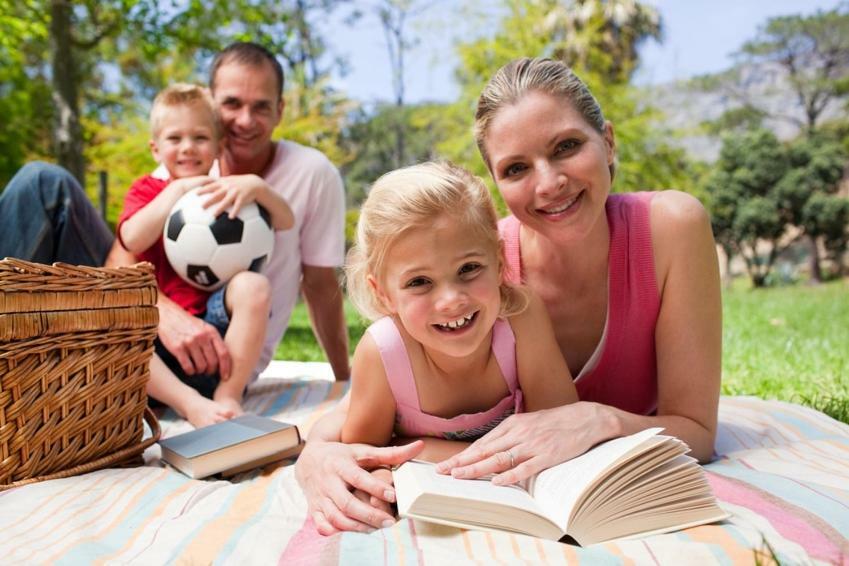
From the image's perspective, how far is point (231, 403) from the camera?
2.79 metres

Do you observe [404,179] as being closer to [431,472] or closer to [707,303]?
[431,472]

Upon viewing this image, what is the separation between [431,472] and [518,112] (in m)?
0.97

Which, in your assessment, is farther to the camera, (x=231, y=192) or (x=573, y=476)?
(x=231, y=192)

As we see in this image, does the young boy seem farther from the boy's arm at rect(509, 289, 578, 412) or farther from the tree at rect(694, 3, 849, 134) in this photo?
the tree at rect(694, 3, 849, 134)

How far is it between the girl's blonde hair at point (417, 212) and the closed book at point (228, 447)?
21.3 inches

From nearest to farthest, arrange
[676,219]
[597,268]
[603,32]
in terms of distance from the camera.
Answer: [676,219], [597,268], [603,32]

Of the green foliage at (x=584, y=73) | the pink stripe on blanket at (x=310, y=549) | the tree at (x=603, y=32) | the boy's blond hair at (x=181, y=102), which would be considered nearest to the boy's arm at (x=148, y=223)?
the boy's blond hair at (x=181, y=102)

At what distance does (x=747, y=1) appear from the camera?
42.2 metres

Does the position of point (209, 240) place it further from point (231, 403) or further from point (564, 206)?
point (564, 206)

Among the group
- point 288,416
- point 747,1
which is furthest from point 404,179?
point 747,1

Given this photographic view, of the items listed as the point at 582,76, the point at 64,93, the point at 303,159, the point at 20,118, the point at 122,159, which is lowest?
the point at 303,159

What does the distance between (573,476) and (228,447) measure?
3.61ft

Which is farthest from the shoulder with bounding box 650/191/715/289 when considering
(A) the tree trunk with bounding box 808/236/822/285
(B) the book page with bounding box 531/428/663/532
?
(A) the tree trunk with bounding box 808/236/822/285

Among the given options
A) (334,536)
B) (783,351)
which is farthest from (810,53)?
(334,536)
